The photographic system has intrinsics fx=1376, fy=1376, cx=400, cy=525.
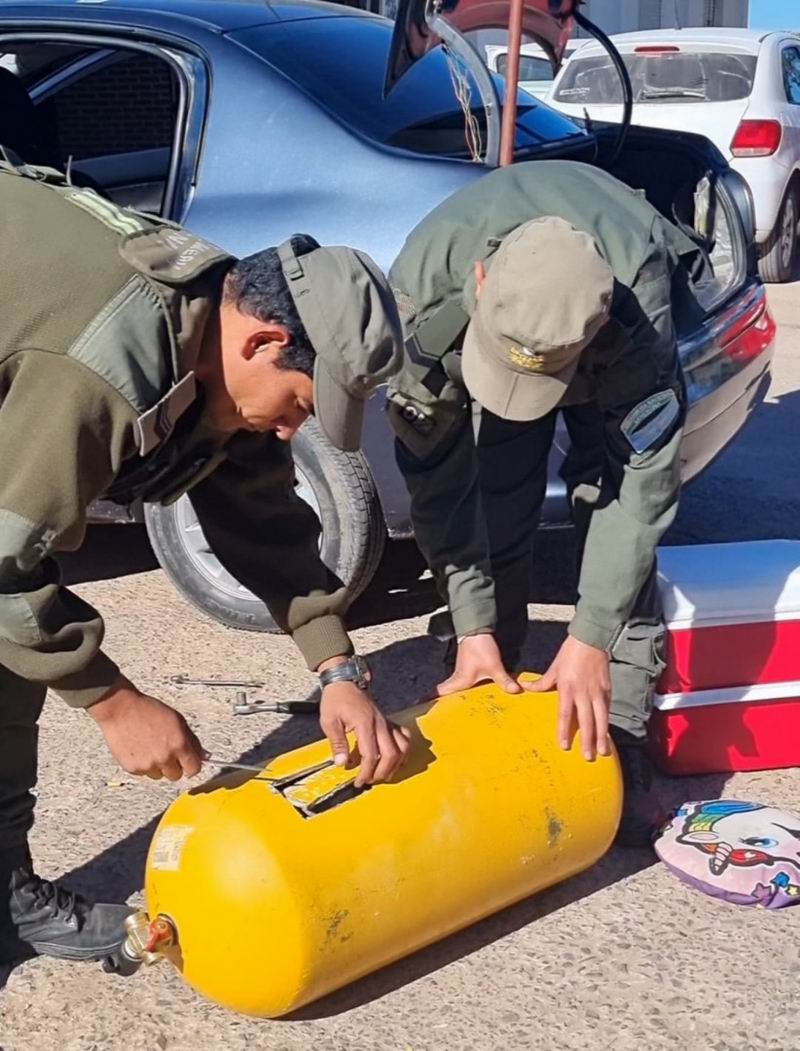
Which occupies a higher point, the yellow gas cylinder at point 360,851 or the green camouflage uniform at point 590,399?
the green camouflage uniform at point 590,399

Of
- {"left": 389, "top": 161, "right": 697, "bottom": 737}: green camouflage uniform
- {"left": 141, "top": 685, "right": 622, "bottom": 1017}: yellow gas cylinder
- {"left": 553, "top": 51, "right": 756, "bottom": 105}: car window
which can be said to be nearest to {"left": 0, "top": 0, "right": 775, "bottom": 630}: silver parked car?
{"left": 389, "top": 161, "right": 697, "bottom": 737}: green camouflage uniform

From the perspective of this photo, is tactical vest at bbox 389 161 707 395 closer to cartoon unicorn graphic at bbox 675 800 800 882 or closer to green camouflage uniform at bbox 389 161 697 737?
green camouflage uniform at bbox 389 161 697 737

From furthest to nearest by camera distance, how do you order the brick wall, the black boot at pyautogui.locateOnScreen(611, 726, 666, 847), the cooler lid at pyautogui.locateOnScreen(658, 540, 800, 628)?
the brick wall < the cooler lid at pyautogui.locateOnScreen(658, 540, 800, 628) < the black boot at pyautogui.locateOnScreen(611, 726, 666, 847)

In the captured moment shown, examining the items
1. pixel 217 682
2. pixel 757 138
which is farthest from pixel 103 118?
pixel 757 138

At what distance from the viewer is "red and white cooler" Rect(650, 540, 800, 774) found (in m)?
3.15

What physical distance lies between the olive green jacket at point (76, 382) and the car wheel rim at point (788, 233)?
8468mm

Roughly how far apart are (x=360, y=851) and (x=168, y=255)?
1.02 m

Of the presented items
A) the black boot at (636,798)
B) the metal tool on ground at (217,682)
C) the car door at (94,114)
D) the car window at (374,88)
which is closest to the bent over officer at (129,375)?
Result: the black boot at (636,798)

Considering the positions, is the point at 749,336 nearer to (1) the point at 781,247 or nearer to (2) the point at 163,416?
(2) the point at 163,416

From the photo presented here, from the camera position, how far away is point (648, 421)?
262 centimetres

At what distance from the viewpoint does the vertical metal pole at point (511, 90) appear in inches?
146

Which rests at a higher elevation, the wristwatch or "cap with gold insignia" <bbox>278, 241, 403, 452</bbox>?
"cap with gold insignia" <bbox>278, 241, 403, 452</bbox>

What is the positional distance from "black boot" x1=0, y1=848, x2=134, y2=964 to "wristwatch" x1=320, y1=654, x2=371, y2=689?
1.94 feet

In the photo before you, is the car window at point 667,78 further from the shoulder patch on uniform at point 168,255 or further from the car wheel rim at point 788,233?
the shoulder patch on uniform at point 168,255
